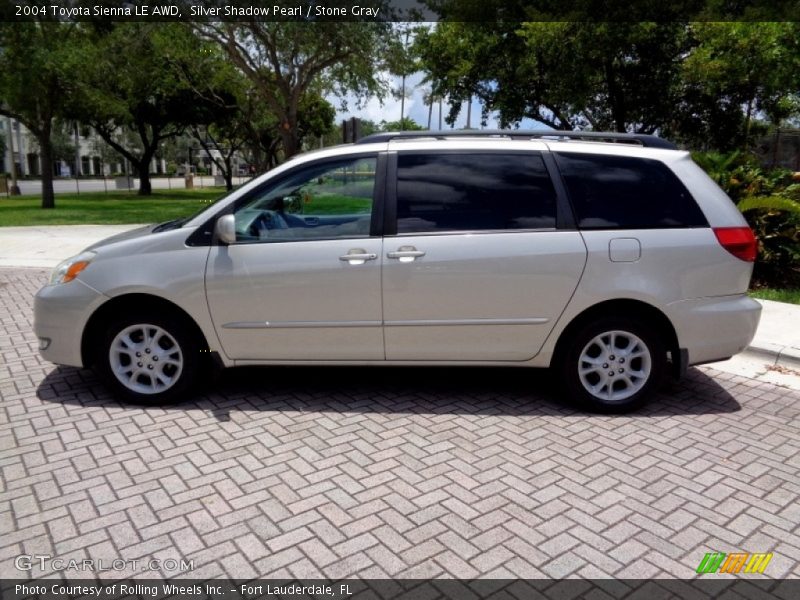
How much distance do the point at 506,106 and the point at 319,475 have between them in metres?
18.1

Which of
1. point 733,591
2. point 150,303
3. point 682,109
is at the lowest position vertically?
point 733,591

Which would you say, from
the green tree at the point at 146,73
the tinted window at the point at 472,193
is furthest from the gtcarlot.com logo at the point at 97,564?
the green tree at the point at 146,73

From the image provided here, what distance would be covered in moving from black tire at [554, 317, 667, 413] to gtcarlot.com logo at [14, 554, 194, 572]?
2801 mm

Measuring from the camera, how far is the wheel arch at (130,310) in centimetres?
446

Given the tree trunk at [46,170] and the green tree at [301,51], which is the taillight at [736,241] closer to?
the green tree at [301,51]

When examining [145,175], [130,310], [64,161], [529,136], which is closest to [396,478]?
[130,310]

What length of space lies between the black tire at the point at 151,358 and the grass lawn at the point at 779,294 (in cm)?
690

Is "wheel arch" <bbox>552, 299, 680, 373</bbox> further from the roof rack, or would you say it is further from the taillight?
the roof rack

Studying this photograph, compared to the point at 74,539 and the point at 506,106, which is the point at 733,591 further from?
the point at 506,106

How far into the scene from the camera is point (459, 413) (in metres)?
4.50

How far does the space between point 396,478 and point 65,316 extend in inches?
105

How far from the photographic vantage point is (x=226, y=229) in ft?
14.0

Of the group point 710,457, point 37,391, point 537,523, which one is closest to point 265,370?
point 37,391

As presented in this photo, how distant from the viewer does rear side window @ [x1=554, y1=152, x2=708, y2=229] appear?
4.38 m
